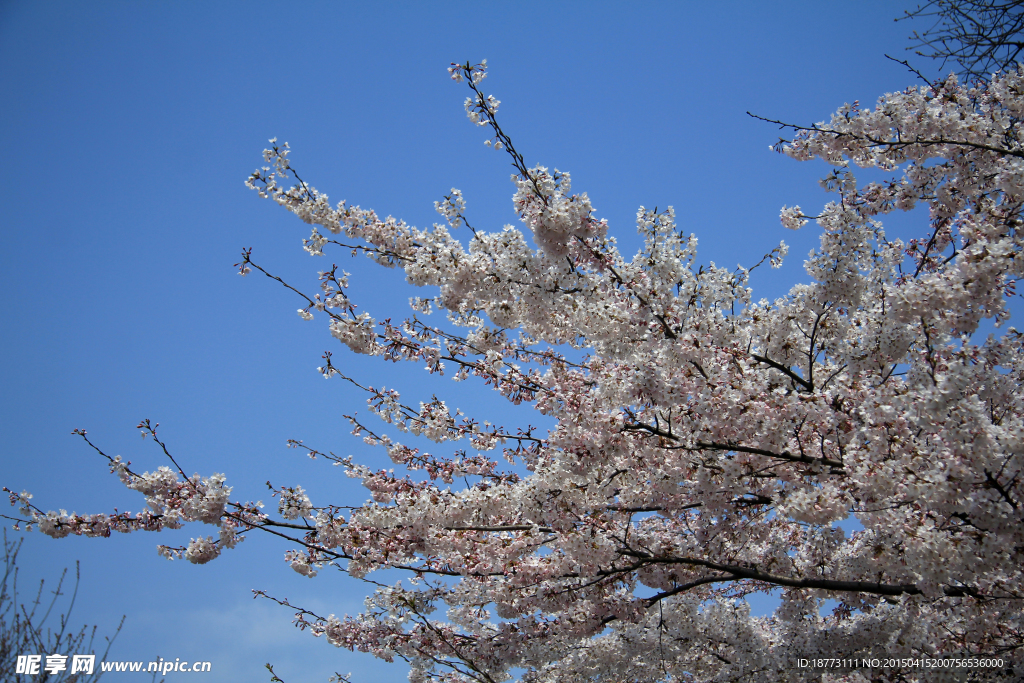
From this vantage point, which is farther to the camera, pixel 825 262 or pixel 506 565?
pixel 506 565

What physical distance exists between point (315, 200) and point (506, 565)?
4.12 meters

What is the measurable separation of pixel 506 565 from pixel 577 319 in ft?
7.89

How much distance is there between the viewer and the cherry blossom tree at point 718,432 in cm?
398

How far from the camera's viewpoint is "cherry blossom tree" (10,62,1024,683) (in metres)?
3.98

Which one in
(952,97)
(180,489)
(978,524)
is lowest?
(978,524)

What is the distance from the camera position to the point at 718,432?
457 cm

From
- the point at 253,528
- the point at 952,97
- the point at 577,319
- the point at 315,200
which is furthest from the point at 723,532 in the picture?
the point at 315,200

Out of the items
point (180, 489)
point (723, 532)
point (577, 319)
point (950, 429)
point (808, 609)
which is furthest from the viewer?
point (808, 609)

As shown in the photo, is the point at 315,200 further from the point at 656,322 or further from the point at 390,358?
the point at 656,322

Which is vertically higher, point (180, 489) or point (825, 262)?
point (825, 262)

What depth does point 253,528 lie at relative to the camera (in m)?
5.38

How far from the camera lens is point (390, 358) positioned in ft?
17.4

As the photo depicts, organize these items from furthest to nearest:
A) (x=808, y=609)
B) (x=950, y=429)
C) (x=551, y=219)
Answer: (x=808, y=609), (x=551, y=219), (x=950, y=429)

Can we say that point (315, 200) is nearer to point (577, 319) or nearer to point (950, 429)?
point (577, 319)
